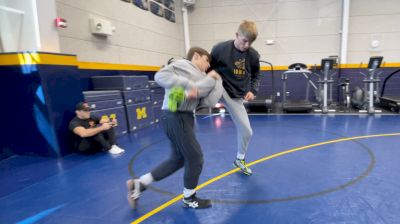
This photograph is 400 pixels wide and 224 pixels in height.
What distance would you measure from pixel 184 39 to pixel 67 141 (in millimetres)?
6345

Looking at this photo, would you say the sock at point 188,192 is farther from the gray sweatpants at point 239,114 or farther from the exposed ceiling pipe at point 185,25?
the exposed ceiling pipe at point 185,25

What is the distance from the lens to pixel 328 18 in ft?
26.1

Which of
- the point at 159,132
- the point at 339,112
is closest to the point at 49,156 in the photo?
the point at 159,132

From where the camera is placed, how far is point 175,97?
5.66 feet

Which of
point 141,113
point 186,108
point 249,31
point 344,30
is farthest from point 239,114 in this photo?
point 344,30

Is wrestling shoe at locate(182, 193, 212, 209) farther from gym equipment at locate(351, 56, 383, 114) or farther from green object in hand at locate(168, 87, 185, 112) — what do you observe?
gym equipment at locate(351, 56, 383, 114)

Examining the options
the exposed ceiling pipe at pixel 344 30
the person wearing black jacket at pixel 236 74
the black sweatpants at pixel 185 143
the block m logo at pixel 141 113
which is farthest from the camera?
the exposed ceiling pipe at pixel 344 30

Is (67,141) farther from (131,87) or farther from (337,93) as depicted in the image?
(337,93)

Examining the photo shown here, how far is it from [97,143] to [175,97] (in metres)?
2.60

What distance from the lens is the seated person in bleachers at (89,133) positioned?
3.72 m

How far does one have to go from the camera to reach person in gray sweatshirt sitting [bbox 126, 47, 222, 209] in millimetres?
1745

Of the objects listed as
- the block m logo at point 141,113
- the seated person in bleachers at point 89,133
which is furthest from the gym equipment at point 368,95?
the seated person in bleachers at point 89,133

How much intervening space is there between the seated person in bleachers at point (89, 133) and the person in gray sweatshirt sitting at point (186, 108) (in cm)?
190

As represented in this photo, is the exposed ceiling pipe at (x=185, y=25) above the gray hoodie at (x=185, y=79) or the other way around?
above
